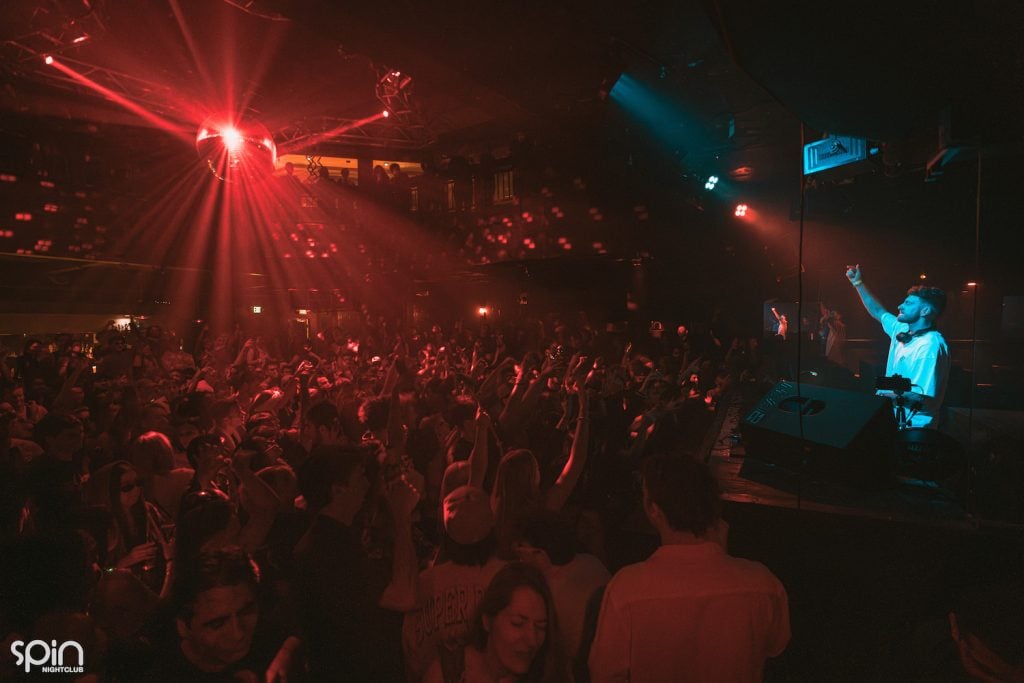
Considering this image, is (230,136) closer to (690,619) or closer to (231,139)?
(231,139)

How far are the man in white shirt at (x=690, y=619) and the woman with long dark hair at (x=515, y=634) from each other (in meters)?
0.14

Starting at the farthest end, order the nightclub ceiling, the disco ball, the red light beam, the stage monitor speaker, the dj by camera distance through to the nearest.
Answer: the red light beam
the disco ball
the dj
the stage monitor speaker
the nightclub ceiling

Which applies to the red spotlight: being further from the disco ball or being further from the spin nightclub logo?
the spin nightclub logo

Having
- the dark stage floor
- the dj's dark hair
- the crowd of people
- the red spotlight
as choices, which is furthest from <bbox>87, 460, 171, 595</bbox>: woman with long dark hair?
the dj's dark hair

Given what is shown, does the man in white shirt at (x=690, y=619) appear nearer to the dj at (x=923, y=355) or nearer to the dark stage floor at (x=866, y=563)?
the dark stage floor at (x=866, y=563)

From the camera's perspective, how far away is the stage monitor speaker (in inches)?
121

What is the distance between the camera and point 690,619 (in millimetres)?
1489

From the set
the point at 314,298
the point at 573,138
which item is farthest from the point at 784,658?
the point at 314,298

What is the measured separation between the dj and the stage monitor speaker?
1113 millimetres

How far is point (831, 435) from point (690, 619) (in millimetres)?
2221

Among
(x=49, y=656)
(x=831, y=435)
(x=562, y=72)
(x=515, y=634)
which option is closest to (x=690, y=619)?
(x=515, y=634)

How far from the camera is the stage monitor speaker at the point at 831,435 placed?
3.07 m

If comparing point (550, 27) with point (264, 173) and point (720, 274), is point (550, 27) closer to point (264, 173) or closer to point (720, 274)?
point (720, 274)

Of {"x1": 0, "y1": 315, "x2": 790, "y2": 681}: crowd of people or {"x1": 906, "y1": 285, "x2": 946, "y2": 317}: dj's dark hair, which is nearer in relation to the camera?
{"x1": 0, "y1": 315, "x2": 790, "y2": 681}: crowd of people
